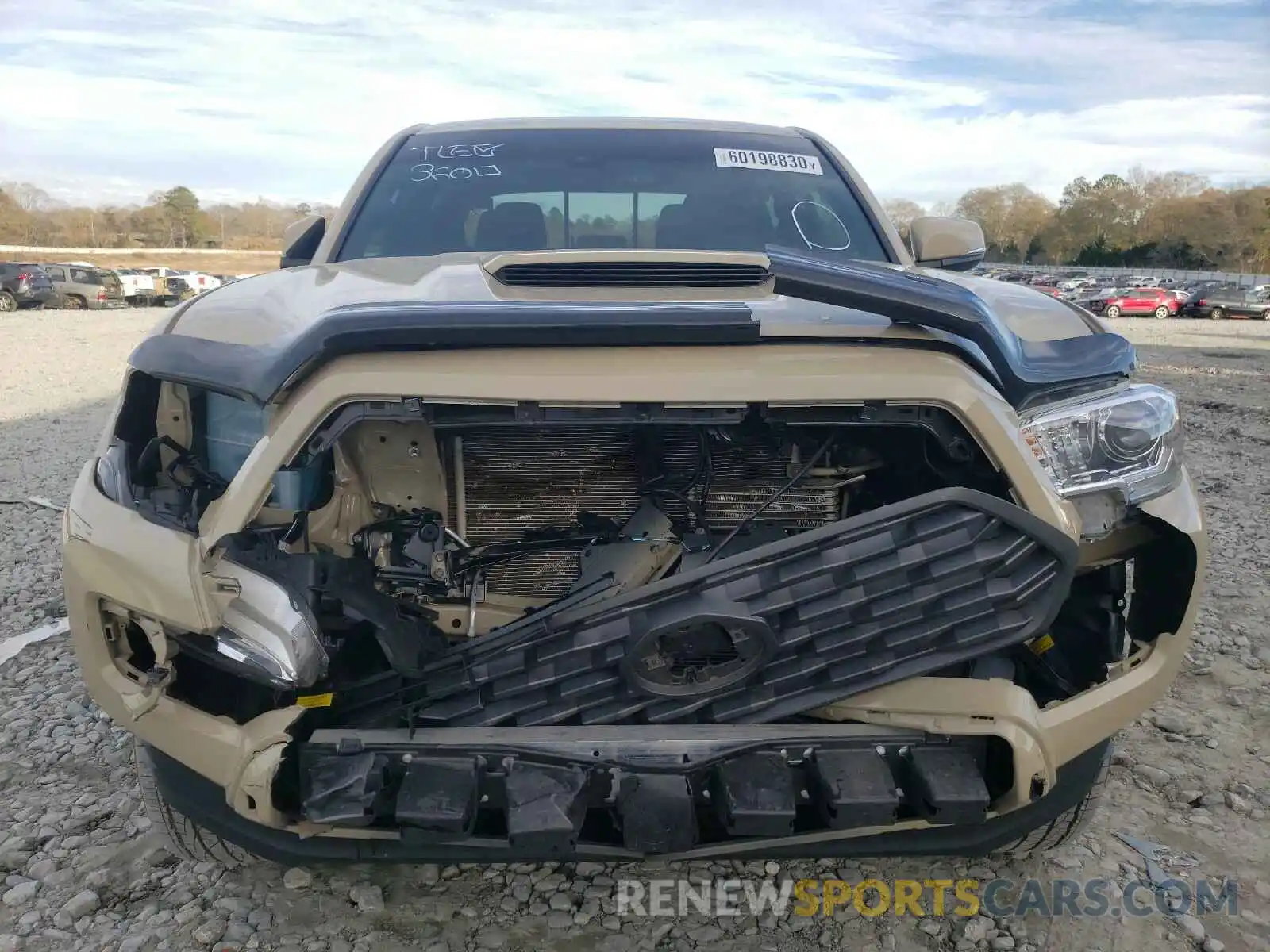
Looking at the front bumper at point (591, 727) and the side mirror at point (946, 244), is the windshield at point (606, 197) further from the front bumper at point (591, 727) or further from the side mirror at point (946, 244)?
the front bumper at point (591, 727)

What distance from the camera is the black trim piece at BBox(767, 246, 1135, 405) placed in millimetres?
1717

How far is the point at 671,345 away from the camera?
5.79ft

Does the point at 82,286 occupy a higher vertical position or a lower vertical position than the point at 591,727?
lower

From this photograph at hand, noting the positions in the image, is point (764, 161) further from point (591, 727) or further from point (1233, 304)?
point (1233, 304)

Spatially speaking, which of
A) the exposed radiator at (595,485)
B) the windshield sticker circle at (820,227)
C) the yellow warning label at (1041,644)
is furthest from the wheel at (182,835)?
the windshield sticker circle at (820,227)

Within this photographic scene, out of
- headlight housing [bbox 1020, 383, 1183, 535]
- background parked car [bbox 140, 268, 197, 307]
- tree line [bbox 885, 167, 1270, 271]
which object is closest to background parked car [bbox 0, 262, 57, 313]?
background parked car [bbox 140, 268, 197, 307]

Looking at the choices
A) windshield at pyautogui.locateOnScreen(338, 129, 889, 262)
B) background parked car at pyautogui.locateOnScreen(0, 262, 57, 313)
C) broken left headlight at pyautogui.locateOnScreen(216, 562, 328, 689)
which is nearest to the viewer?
broken left headlight at pyautogui.locateOnScreen(216, 562, 328, 689)

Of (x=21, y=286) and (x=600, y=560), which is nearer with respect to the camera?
(x=600, y=560)

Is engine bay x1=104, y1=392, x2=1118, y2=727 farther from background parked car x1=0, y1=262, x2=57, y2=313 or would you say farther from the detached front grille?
background parked car x1=0, y1=262, x2=57, y2=313

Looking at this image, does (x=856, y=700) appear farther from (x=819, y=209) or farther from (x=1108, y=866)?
(x=819, y=209)

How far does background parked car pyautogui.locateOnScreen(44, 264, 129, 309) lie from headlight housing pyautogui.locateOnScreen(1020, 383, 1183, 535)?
31.6m

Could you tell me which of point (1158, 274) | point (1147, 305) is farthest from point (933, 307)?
point (1158, 274)

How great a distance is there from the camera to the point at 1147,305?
3706 centimetres

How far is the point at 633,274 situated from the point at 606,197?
120 cm
